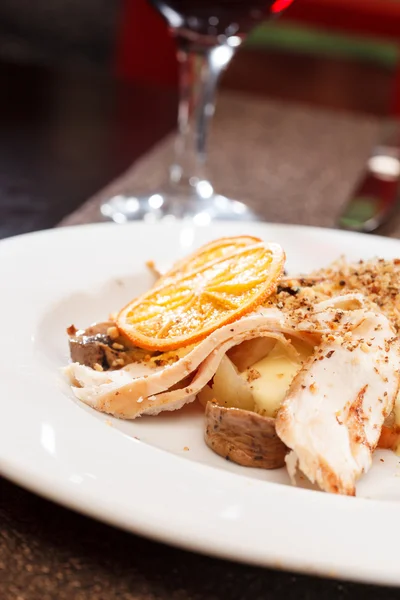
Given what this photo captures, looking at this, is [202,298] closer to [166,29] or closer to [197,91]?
[197,91]

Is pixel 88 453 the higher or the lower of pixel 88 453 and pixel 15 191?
the higher

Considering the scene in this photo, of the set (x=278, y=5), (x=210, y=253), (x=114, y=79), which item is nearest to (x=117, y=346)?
(x=210, y=253)

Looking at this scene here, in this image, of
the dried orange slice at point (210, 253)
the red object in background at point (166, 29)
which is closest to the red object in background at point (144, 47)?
the red object in background at point (166, 29)

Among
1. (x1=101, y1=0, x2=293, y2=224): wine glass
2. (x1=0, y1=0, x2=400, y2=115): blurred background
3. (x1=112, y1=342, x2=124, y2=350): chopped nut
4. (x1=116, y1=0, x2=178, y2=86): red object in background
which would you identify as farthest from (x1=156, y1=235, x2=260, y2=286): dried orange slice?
(x1=116, y1=0, x2=178, y2=86): red object in background

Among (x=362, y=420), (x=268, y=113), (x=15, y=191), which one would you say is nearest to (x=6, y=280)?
(x=362, y=420)

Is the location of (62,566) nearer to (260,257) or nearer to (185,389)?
(185,389)

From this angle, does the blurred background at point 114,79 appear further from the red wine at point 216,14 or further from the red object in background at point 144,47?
the red wine at point 216,14
